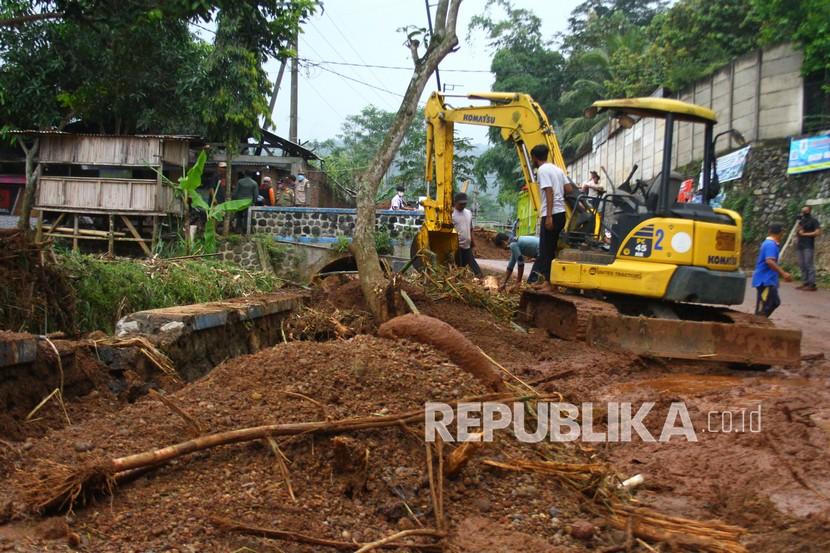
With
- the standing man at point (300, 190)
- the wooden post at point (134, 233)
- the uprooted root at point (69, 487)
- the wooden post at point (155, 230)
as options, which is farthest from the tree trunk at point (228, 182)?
the uprooted root at point (69, 487)

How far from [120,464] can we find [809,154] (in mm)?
17218

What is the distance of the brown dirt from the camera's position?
24.8m

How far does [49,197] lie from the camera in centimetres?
1716

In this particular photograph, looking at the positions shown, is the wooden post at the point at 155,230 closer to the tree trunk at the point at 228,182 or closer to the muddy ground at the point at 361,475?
the tree trunk at the point at 228,182

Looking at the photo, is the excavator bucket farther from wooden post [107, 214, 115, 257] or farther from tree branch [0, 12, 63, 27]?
wooden post [107, 214, 115, 257]

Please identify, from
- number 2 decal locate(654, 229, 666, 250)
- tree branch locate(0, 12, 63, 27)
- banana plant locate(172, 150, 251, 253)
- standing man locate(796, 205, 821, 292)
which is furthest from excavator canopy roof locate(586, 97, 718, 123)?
banana plant locate(172, 150, 251, 253)

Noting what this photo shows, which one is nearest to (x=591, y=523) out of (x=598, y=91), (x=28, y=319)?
(x=28, y=319)

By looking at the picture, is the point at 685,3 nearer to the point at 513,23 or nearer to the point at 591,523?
the point at 513,23

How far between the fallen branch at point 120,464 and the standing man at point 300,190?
18.4 m

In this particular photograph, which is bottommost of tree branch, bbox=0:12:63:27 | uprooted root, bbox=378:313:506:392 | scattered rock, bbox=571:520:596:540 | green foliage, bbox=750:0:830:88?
scattered rock, bbox=571:520:596:540

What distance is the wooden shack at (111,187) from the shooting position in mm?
16750

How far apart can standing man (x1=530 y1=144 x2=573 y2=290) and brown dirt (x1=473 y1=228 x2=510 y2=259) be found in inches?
587

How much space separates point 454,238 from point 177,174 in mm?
9909

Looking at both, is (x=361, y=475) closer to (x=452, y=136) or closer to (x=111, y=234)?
(x=452, y=136)
